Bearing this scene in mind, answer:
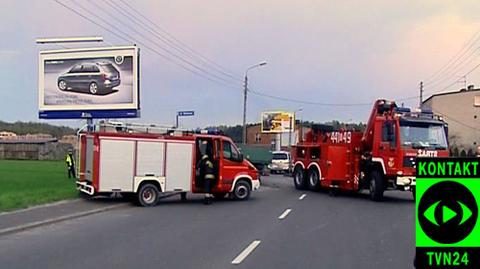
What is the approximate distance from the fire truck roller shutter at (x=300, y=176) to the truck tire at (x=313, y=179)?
526mm

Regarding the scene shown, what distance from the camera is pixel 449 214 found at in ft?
14.0

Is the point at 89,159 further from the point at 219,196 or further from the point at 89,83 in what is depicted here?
the point at 89,83

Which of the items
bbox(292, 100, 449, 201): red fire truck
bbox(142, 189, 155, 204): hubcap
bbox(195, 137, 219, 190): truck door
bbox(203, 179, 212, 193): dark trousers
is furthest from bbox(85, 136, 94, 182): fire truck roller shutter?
bbox(292, 100, 449, 201): red fire truck

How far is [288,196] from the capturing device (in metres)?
28.4

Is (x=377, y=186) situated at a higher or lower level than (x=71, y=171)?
higher

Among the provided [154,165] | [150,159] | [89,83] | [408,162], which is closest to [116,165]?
[150,159]

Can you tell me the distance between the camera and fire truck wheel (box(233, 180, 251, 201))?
25.5 meters

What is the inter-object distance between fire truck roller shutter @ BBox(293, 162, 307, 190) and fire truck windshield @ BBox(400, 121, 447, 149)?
8245 millimetres

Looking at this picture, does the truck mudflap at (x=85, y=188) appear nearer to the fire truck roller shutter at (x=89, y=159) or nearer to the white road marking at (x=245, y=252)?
the fire truck roller shutter at (x=89, y=159)

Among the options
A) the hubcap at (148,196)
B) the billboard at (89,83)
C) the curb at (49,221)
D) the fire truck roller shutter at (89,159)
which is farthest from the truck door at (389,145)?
the billboard at (89,83)

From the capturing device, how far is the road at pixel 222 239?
36.8 ft

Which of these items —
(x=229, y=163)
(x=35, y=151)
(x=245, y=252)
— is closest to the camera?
(x=245, y=252)

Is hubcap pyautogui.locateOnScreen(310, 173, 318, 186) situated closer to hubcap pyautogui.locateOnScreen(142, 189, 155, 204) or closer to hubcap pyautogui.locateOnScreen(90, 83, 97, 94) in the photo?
hubcap pyautogui.locateOnScreen(142, 189, 155, 204)

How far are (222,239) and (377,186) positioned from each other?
1277cm
